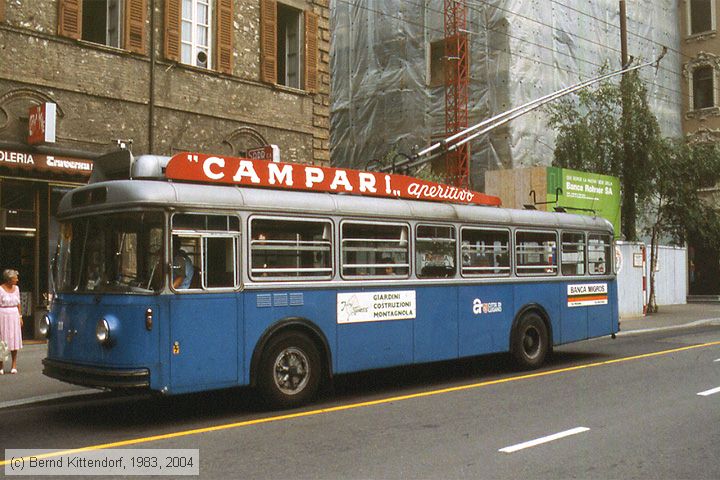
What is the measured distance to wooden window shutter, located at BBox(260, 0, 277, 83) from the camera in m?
19.8

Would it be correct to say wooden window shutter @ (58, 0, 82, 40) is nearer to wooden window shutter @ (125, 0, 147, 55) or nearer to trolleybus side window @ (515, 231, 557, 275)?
wooden window shutter @ (125, 0, 147, 55)

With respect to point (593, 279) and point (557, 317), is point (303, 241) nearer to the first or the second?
point (557, 317)

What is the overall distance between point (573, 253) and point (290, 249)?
6369 mm

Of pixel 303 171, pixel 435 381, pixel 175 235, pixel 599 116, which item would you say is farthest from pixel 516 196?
pixel 175 235

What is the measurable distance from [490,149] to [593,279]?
16.7m

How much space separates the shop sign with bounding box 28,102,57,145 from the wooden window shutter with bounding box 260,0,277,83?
5867 mm

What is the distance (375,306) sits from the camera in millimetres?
10508

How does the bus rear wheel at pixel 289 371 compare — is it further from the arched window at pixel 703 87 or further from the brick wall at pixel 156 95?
Answer: the arched window at pixel 703 87

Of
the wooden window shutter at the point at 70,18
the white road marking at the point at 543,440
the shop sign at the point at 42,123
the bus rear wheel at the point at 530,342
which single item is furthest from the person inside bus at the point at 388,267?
the wooden window shutter at the point at 70,18

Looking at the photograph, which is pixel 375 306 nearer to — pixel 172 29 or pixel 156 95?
pixel 156 95

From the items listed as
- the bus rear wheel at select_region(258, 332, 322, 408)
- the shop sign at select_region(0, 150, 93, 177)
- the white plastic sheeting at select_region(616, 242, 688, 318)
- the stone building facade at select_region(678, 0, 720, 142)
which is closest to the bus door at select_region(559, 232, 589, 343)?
the bus rear wheel at select_region(258, 332, 322, 408)

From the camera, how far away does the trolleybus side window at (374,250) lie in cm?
1023

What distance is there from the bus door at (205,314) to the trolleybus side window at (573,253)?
6845mm

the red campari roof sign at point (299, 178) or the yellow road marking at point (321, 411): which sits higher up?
the red campari roof sign at point (299, 178)
